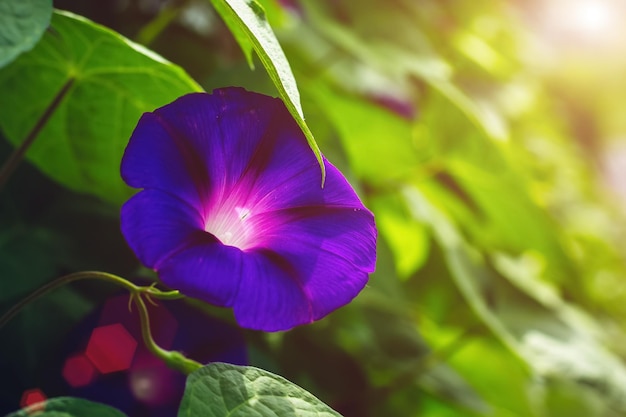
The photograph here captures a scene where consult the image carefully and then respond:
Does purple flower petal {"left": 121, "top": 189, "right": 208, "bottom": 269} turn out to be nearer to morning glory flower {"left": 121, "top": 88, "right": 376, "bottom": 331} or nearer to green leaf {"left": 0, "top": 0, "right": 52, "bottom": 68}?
morning glory flower {"left": 121, "top": 88, "right": 376, "bottom": 331}

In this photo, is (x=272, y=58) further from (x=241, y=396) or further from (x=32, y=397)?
(x=32, y=397)

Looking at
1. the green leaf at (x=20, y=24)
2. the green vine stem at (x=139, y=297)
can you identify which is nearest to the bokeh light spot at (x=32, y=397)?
the green vine stem at (x=139, y=297)

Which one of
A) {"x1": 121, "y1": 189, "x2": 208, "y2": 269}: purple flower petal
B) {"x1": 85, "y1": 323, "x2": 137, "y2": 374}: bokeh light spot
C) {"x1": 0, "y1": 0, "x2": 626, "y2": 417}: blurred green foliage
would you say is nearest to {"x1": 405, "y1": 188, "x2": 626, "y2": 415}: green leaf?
{"x1": 0, "y1": 0, "x2": 626, "y2": 417}: blurred green foliage

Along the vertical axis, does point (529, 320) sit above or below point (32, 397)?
above

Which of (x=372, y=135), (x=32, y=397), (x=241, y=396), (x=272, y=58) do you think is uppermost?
(x=372, y=135)

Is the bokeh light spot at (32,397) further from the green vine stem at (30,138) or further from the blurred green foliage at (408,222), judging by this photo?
the green vine stem at (30,138)

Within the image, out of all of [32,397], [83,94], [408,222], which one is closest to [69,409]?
[32,397]
